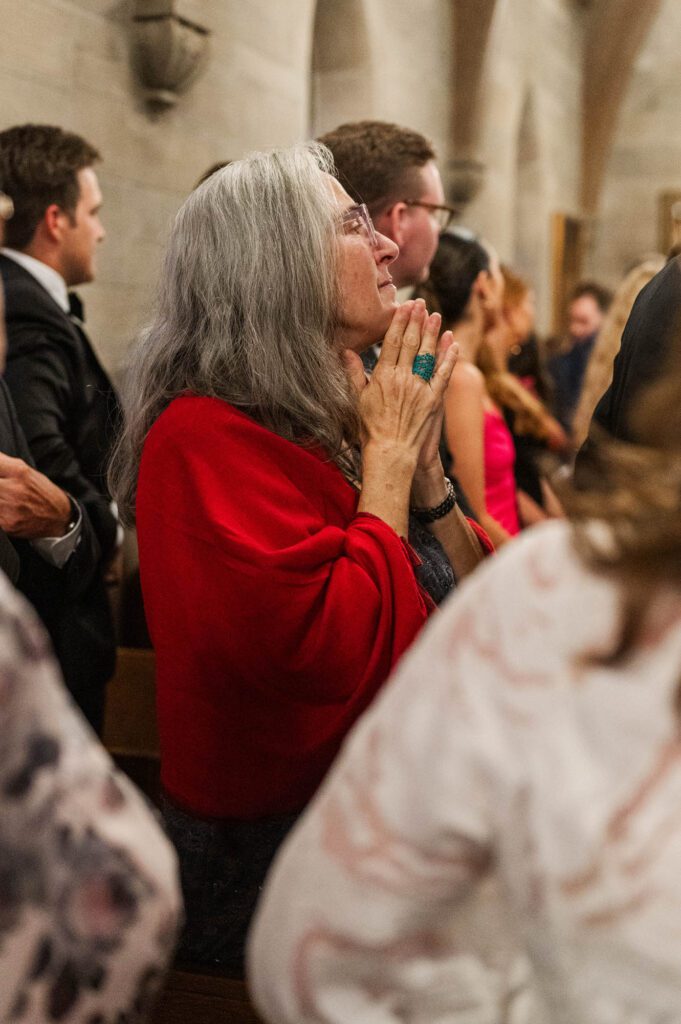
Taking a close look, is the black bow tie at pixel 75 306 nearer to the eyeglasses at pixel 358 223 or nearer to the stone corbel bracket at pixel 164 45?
the stone corbel bracket at pixel 164 45

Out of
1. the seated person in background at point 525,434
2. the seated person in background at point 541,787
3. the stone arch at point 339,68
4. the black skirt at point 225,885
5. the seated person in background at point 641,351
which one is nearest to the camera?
the seated person in background at point 541,787

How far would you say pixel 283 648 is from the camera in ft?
6.82

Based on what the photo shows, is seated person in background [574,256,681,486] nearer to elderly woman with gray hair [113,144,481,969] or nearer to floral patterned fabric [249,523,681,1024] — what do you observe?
elderly woman with gray hair [113,144,481,969]

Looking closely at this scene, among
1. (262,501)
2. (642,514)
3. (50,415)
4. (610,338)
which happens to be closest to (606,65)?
(610,338)

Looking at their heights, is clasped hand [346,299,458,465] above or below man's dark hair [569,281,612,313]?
above

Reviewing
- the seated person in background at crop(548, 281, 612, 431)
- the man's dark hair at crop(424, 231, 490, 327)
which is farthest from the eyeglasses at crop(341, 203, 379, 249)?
the seated person in background at crop(548, 281, 612, 431)

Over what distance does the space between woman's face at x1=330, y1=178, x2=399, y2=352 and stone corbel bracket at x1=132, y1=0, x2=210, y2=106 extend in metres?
2.75

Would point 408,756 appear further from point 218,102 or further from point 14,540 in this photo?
point 218,102

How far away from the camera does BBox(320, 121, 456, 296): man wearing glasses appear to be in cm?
328

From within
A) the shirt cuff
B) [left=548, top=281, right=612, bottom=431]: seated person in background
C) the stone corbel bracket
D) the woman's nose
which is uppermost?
the stone corbel bracket

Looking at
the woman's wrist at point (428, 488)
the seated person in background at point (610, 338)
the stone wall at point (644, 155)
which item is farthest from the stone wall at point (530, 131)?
the woman's wrist at point (428, 488)

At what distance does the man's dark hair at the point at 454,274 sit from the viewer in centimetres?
390

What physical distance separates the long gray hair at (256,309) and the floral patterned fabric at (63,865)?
119cm

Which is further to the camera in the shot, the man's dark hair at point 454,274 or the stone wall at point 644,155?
the stone wall at point 644,155
